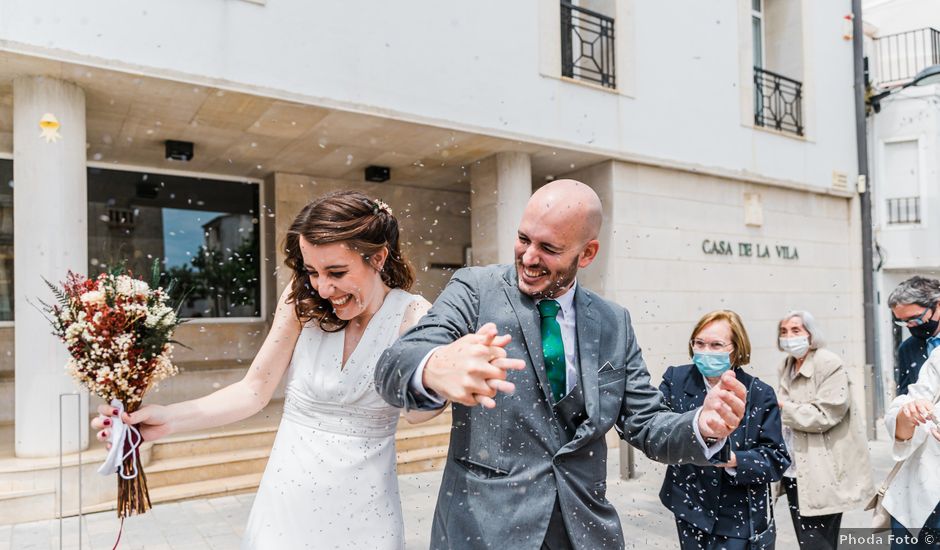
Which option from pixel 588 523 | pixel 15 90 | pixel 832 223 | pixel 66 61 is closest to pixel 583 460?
pixel 588 523

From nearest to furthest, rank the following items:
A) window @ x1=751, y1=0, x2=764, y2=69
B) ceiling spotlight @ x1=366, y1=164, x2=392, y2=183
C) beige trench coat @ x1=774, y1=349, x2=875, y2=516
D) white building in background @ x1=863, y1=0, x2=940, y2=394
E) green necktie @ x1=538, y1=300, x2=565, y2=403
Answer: green necktie @ x1=538, y1=300, x2=565, y2=403 → beige trench coat @ x1=774, y1=349, x2=875, y2=516 → ceiling spotlight @ x1=366, y1=164, x2=392, y2=183 → window @ x1=751, y1=0, x2=764, y2=69 → white building in background @ x1=863, y1=0, x2=940, y2=394

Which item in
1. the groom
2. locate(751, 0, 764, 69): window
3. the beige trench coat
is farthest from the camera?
locate(751, 0, 764, 69): window

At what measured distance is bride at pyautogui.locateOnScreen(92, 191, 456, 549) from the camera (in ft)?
7.56

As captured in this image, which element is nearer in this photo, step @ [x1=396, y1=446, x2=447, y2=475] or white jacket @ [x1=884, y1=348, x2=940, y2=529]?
white jacket @ [x1=884, y1=348, x2=940, y2=529]

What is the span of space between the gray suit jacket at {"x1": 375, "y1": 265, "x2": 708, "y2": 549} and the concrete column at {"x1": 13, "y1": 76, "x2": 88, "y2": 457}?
558 cm

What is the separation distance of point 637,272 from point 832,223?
213 inches

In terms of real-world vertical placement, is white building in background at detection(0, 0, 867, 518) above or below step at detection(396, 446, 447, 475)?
above

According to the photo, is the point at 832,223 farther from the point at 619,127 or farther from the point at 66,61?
the point at 66,61

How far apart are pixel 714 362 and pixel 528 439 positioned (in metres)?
2.11

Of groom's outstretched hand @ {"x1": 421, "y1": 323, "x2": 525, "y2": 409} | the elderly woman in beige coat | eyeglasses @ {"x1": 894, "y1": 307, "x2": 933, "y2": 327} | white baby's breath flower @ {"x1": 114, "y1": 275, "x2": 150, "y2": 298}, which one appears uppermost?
white baby's breath flower @ {"x1": 114, "y1": 275, "x2": 150, "y2": 298}

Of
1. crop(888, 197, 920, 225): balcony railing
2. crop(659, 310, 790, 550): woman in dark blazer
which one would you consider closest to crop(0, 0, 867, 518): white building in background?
crop(659, 310, 790, 550): woman in dark blazer

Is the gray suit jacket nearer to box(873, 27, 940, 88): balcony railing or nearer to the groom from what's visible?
the groom

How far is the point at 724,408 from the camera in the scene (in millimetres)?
1692

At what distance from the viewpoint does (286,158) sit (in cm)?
939
